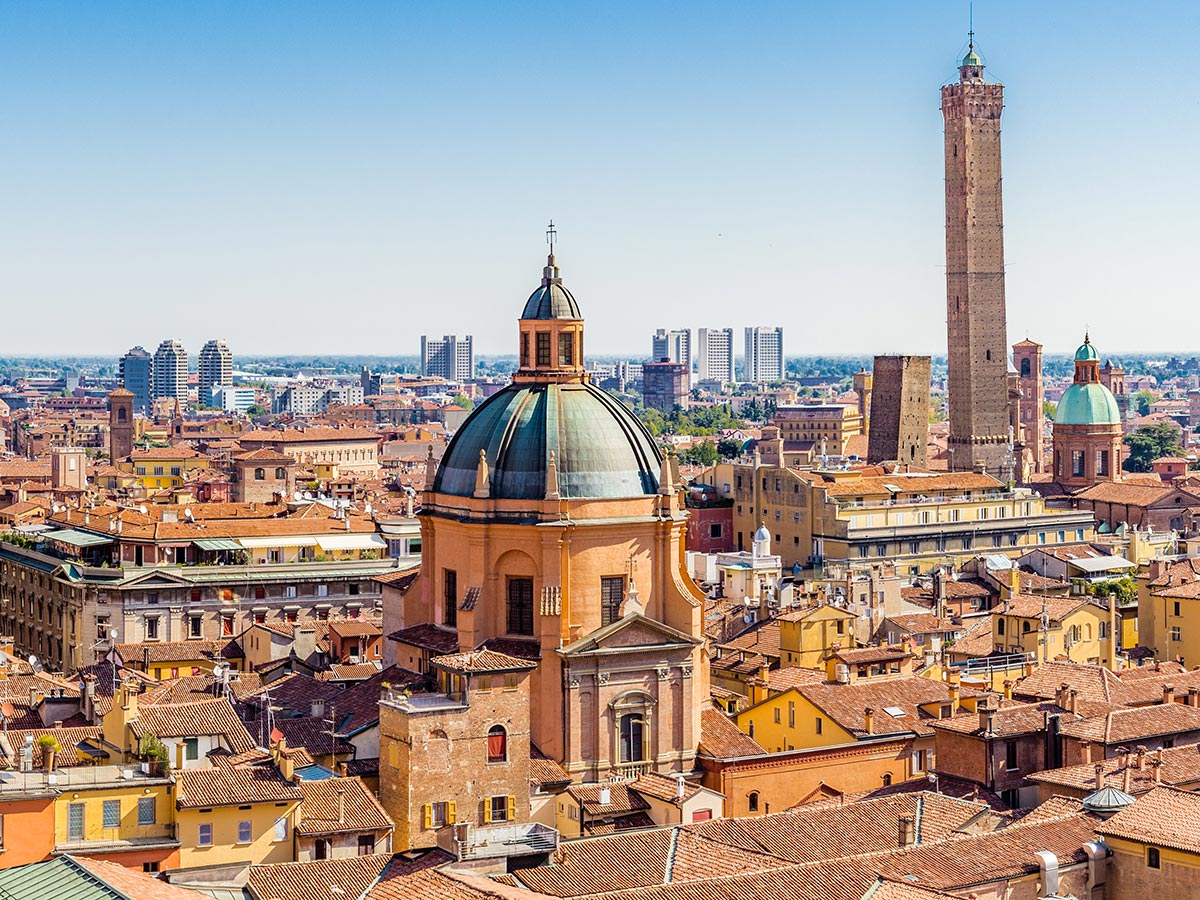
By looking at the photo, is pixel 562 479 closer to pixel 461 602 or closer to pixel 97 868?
pixel 461 602

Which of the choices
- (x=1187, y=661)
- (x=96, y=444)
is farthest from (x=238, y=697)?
(x=96, y=444)

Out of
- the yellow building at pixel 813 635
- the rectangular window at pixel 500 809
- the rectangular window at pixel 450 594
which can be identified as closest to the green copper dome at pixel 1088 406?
the yellow building at pixel 813 635

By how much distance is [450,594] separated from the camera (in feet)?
131

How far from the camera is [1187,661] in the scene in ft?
176

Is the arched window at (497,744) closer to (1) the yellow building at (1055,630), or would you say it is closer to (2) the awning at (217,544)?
(1) the yellow building at (1055,630)

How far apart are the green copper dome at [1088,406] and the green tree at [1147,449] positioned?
35.3 m

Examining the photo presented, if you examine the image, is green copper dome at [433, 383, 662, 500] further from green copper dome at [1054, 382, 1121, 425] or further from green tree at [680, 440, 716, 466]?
green tree at [680, 440, 716, 466]

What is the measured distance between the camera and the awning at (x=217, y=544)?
59.2 metres

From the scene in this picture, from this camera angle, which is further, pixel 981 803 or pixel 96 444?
pixel 96 444

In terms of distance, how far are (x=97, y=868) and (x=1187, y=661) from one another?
36434 millimetres

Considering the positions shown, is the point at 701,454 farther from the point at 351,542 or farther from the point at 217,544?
the point at 217,544

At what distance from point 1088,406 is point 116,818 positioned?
7043cm

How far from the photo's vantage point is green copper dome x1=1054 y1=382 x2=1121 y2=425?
9531cm

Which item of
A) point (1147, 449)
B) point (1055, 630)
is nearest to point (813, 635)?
point (1055, 630)
